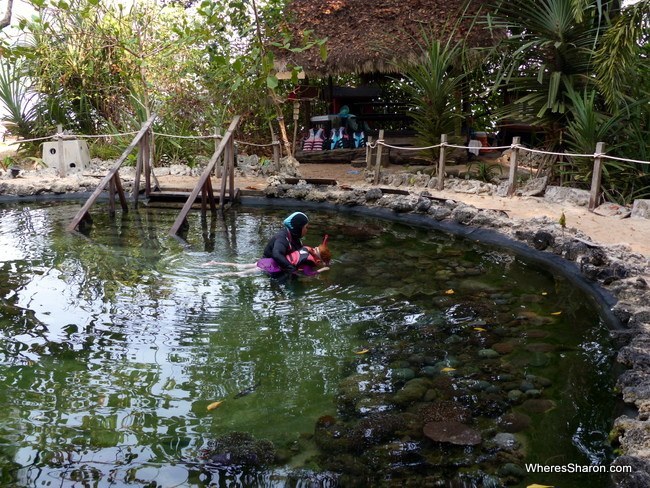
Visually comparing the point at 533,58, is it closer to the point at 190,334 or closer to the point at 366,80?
the point at 366,80

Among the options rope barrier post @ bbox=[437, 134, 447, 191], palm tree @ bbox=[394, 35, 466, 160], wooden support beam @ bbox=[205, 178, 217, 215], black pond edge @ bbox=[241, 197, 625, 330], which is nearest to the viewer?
black pond edge @ bbox=[241, 197, 625, 330]

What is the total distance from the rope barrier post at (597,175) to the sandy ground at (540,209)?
0.16 meters

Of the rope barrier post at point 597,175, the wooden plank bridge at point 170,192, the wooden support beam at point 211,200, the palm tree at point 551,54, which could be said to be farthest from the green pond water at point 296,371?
the palm tree at point 551,54

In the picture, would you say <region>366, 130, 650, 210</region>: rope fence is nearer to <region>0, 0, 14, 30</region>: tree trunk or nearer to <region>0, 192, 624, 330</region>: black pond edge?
<region>0, 192, 624, 330</region>: black pond edge

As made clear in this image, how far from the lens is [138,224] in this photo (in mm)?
9477

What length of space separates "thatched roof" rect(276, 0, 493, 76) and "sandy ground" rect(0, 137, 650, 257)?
6.62ft

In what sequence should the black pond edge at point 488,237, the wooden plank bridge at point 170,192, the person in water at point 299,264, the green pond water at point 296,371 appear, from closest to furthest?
the green pond water at point 296,371, the black pond edge at point 488,237, the person in water at point 299,264, the wooden plank bridge at point 170,192

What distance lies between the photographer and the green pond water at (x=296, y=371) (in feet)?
11.5

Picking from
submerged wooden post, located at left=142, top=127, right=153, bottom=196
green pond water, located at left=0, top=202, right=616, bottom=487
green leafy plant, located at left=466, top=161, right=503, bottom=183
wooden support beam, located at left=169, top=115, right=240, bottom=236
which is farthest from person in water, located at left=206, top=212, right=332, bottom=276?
green leafy plant, located at left=466, top=161, right=503, bottom=183

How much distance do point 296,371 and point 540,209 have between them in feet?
17.7

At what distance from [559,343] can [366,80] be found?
426 inches

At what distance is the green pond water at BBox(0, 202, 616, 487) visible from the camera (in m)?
3.50

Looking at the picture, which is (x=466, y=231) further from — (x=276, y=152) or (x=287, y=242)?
(x=276, y=152)

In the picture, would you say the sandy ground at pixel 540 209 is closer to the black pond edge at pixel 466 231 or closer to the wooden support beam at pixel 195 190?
the black pond edge at pixel 466 231
